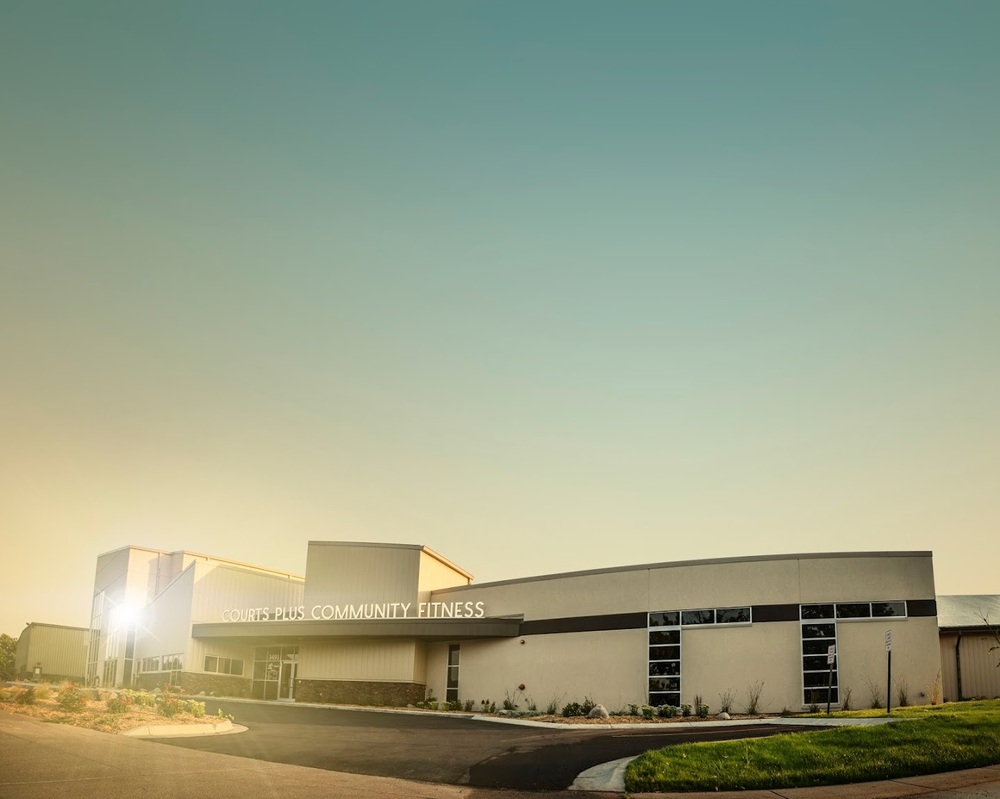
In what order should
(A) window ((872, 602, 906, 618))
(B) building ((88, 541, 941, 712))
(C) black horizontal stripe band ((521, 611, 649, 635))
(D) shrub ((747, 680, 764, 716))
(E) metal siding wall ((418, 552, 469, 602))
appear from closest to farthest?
(A) window ((872, 602, 906, 618)) < (B) building ((88, 541, 941, 712)) < (D) shrub ((747, 680, 764, 716)) < (C) black horizontal stripe band ((521, 611, 649, 635)) < (E) metal siding wall ((418, 552, 469, 602))

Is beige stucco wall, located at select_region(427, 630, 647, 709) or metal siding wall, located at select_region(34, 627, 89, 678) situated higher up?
beige stucco wall, located at select_region(427, 630, 647, 709)

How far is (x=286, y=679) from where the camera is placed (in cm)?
4356

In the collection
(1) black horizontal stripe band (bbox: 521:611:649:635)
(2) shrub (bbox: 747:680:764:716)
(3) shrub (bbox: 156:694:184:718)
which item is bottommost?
(3) shrub (bbox: 156:694:184:718)

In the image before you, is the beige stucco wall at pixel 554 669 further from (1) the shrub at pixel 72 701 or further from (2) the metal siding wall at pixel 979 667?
(1) the shrub at pixel 72 701

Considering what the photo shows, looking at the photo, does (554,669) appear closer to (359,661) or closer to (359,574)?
(359,661)

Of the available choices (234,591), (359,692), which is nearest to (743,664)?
(359,692)

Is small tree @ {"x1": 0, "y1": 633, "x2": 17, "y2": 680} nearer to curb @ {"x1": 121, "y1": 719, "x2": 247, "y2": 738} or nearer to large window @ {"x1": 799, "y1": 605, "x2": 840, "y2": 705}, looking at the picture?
curb @ {"x1": 121, "y1": 719, "x2": 247, "y2": 738}

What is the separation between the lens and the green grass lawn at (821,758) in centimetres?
1449

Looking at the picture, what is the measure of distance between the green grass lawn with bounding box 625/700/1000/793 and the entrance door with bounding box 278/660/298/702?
98.1ft

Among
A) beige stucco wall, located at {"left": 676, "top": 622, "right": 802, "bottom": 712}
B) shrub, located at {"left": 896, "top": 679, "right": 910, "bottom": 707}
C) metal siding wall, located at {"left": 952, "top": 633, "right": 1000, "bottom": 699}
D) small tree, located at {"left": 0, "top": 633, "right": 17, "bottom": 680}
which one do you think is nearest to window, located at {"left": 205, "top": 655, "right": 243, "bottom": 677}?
beige stucco wall, located at {"left": 676, "top": 622, "right": 802, "bottom": 712}

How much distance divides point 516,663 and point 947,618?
1623 centimetres

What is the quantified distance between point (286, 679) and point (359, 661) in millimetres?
5585

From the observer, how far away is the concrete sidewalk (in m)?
13.4

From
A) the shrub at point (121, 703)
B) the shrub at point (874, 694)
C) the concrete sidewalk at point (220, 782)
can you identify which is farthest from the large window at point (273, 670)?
the concrete sidewalk at point (220, 782)
